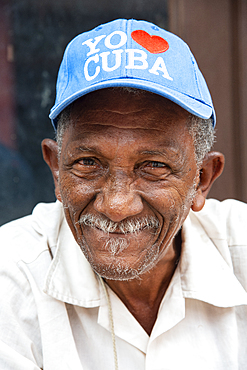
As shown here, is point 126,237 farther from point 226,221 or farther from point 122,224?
point 226,221

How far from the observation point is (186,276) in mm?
1859

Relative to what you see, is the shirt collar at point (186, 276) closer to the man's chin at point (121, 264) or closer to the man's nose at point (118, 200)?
the man's chin at point (121, 264)

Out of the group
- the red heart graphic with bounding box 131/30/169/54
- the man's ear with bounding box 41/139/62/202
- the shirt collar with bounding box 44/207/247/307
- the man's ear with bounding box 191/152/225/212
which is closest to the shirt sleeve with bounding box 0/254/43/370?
the shirt collar with bounding box 44/207/247/307

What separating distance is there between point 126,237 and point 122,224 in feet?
0.19

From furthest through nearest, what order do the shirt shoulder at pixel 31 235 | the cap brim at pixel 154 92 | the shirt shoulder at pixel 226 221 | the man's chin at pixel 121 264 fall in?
1. the shirt shoulder at pixel 226 221
2. the shirt shoulder at pixel 31 235
3. the man's chin at pixel 121 264
4. the cap brim at pixel 154 92

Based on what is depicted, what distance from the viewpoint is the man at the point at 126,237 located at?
1.50 meters

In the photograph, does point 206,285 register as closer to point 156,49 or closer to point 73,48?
point 156,49

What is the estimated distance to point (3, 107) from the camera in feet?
9.10

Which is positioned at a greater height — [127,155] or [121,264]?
[127,155]

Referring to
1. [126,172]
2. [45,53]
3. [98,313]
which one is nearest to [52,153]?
[126,172]

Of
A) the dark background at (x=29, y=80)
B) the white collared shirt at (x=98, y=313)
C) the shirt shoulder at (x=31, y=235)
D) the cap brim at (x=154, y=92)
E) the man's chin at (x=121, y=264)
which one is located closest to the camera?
the cap brim at (x=154, y=92)

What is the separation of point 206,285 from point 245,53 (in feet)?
6.99

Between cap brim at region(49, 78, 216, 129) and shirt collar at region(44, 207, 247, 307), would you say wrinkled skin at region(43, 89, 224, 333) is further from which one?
shirt collar at region(44, 207, 247, 307)

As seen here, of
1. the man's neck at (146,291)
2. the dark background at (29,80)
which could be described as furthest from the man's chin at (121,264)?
the dark background at (29,80)
